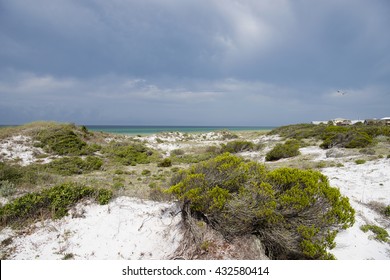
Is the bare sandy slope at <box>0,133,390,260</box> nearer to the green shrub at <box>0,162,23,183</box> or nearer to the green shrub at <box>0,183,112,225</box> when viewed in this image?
the green shrub at <box>0,183,112,225</box>

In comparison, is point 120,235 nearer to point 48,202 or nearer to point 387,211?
point 48,202

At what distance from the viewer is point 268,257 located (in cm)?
458

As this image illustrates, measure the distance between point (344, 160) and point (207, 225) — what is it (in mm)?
12471

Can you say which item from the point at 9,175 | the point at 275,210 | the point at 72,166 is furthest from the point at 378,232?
the point at 72,166

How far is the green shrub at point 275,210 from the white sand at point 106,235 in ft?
2.82

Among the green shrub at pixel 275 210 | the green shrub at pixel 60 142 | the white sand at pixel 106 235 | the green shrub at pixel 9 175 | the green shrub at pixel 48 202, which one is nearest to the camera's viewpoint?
the green shrub at pixel 275 210

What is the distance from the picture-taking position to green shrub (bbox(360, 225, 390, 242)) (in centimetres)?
535

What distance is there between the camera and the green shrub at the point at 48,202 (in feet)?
17.5

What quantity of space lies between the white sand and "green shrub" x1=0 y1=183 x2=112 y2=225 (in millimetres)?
272

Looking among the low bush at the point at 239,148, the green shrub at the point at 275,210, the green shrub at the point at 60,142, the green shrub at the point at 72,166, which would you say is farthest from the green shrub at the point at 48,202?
the low bush at the point at 239,148

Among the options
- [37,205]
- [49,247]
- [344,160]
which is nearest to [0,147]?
[37,205]

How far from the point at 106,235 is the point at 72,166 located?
11419 mm

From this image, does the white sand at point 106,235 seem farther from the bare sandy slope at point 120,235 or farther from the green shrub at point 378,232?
the green shrub at point 378,232

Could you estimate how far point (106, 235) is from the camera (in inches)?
198
